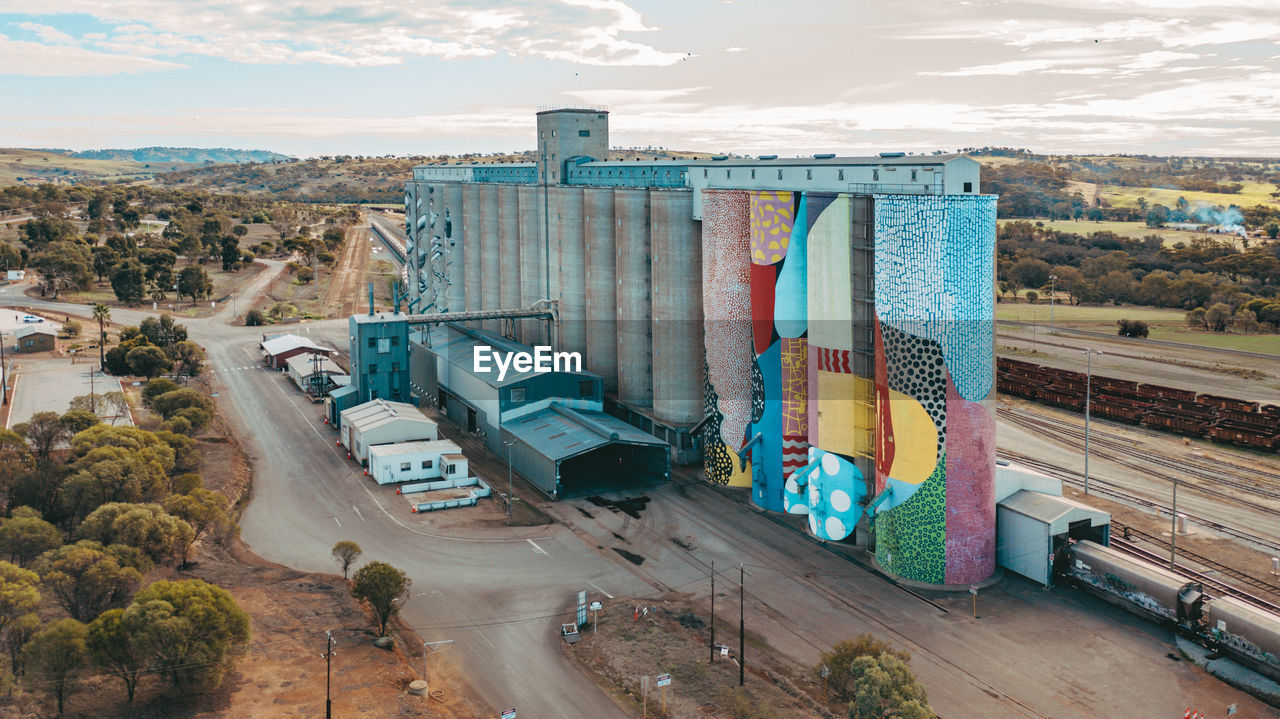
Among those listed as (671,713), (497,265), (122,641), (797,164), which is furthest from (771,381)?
(497,265)

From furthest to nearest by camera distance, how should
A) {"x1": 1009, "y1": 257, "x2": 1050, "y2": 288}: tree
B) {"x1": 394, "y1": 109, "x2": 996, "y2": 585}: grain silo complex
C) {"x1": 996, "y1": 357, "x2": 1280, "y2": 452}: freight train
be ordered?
{"x1": 1009, "y1": 257, "x2": 1050, "y2": 288}: tree
{"x1": 996, "y1": 357, "x2": 1280, "y2": 452}: freight train
{"x1": 394, "y1": 109, "x2": 996, "y2": 585}: grain silo complex

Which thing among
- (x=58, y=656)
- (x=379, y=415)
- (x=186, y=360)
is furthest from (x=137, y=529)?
(x=186, y=360)

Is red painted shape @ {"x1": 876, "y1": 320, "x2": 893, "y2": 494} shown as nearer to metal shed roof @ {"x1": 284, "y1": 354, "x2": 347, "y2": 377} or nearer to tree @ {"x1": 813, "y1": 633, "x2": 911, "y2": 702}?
tree @ {"x1": 813, "y1": 633, "x2": 911, "y2": 702}

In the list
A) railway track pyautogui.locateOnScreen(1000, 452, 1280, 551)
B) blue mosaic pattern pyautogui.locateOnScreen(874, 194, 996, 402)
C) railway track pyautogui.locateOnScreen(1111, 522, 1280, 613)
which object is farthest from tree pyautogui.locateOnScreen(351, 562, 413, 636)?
railway track pyautogui.locateOnScreen(1000, 452, 1280, 551)

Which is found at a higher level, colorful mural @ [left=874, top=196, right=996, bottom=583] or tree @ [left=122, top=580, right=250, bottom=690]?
colorful mural @ [left=874, top=196, right=996, bottom=583]

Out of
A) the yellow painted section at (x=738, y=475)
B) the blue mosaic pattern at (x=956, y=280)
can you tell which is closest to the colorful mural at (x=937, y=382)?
the blue mosaic pattern at (x=956, y=280)

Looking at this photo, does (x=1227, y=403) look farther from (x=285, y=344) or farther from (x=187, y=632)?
(x=285, y=344)

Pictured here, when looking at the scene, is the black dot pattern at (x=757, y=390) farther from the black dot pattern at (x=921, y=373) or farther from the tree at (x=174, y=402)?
the tree at (x=174, y=402)
